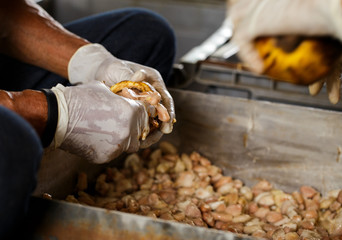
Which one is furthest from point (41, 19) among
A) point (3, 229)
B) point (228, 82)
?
point (3, 229)

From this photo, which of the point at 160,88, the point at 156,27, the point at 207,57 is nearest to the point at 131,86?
the point at 160,88

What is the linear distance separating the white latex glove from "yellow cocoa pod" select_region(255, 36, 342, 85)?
0.37m

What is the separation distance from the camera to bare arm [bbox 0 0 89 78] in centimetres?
144

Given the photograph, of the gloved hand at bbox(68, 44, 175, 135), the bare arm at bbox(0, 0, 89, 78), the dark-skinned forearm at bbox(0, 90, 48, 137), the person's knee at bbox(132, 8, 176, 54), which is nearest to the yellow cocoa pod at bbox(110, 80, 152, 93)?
the gloved hand at bbox(68, 44, 175, 135)

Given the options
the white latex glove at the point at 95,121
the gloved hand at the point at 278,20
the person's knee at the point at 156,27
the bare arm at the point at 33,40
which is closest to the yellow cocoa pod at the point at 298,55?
the gloved hand at the point at 278,20

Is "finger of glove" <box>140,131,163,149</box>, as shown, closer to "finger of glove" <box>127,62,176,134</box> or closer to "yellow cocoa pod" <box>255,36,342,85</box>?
"finger of glove" <box>127,62,176,134</box>

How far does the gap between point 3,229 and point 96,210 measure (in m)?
0.16

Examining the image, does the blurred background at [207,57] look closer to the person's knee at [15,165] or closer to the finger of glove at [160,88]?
the finger of glove at [160,88]

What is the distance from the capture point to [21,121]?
0.85 metres

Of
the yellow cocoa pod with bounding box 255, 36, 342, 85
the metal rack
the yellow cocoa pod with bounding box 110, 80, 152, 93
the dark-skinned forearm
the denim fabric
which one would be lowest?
the metal rack

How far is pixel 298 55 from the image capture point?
76cm

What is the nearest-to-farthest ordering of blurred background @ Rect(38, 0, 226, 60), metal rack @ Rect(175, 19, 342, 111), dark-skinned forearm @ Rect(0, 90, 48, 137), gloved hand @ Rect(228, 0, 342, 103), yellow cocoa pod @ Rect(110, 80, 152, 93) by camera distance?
gloved hand @ Rect(228, 0, 342, 103)
dark-skinned forearm @ Rect(0, 90, 48, 137)
yellow cocoa pod @ Rect(110, 80, 152, 93)
metal rack @ Rect(175, 19, 342, 111)
blurred background @ Rect(38, 0, 226, 60)

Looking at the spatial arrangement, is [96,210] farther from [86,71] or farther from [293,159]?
[293,159]

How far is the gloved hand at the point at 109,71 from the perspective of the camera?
1.24 meters
